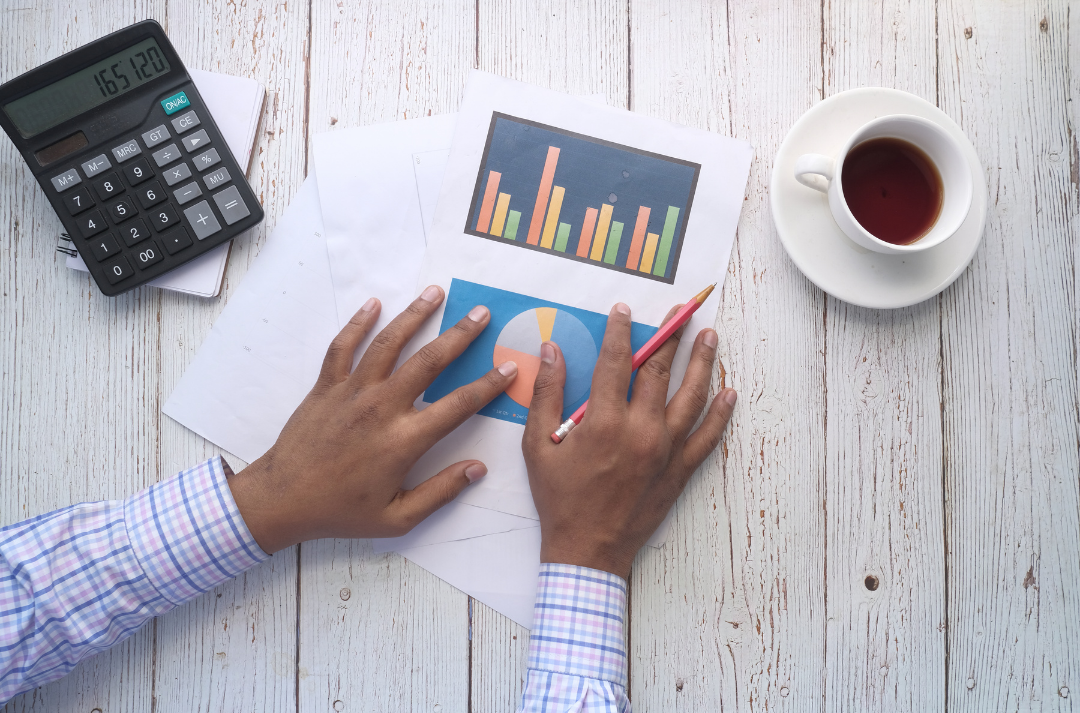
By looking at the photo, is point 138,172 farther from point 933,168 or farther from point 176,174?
point 933,168

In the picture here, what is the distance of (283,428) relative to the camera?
572 millimetres

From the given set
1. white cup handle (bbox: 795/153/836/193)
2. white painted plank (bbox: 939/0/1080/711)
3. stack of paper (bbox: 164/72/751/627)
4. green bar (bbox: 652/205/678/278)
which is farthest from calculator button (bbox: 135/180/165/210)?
white painted plank (bbox: 939/0/1080/711)

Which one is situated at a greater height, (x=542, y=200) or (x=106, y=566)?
(x=542, y=200)

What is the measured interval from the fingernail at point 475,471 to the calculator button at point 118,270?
349 mm

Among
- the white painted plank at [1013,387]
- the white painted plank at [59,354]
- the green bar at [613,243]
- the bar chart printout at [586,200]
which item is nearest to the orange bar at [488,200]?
the bar chart printout at [586,200]

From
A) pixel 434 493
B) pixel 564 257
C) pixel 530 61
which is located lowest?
pixel 434 493

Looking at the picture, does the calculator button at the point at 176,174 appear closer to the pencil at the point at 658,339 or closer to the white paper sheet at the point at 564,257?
the white paper sheet at the point at 564,257

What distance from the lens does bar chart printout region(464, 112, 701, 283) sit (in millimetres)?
580

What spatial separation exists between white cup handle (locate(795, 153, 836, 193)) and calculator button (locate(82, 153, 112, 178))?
59 cm

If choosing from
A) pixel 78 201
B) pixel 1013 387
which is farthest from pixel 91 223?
pixel 1013 387

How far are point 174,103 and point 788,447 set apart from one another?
0.63m

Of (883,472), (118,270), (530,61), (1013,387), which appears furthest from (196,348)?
(1013,387)

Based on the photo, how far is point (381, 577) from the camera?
0.59 m

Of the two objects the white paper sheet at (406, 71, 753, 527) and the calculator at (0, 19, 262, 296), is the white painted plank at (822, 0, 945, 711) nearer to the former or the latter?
the white paper sheet at (406, 71, 753, 527)
